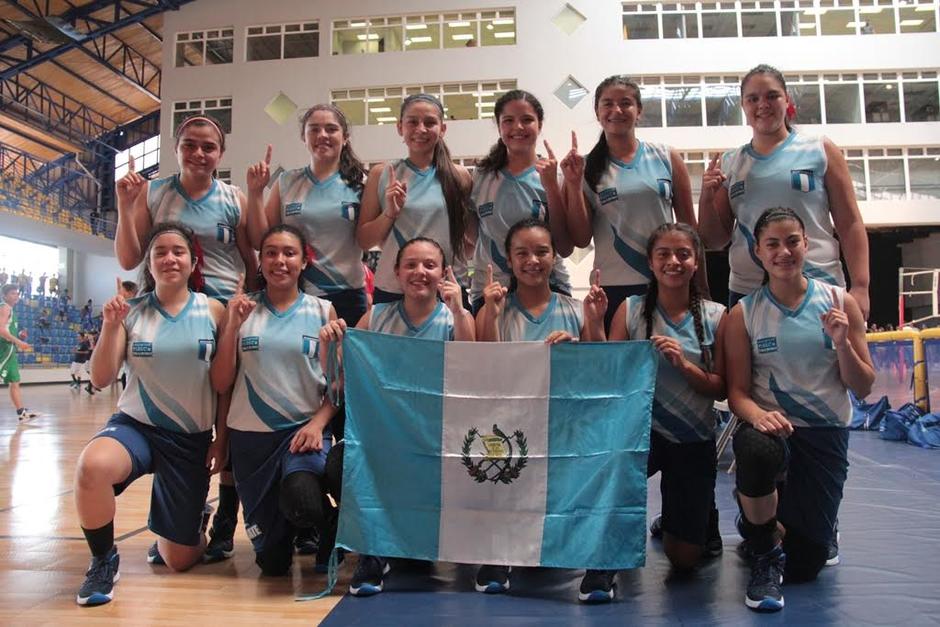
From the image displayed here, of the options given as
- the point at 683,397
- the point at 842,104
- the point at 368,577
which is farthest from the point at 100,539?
the point at 842,104

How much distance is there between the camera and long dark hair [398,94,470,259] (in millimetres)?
3125

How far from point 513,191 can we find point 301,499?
1.62 metres

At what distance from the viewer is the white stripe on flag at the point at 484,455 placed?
8.10ft

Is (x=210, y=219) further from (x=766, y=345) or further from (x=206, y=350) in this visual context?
(x=766, y=345)

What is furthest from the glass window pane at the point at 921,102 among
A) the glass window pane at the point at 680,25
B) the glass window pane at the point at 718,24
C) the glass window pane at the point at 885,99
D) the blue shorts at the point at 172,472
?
→ the blue shorts at the point at 172,472

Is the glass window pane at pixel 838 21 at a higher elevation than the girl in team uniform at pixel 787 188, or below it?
higher

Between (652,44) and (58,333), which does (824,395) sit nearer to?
(652,44)

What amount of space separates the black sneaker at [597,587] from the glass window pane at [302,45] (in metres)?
17.3

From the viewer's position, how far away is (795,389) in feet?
8.10

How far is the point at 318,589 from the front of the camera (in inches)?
101

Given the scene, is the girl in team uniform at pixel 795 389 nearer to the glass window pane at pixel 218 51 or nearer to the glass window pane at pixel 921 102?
the glass window pane at pixel 921 102

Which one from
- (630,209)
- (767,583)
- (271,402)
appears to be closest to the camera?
(767,583)

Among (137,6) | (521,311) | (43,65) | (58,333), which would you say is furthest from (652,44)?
(58,333)

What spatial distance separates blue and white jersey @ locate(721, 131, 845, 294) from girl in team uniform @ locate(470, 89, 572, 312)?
77cm
